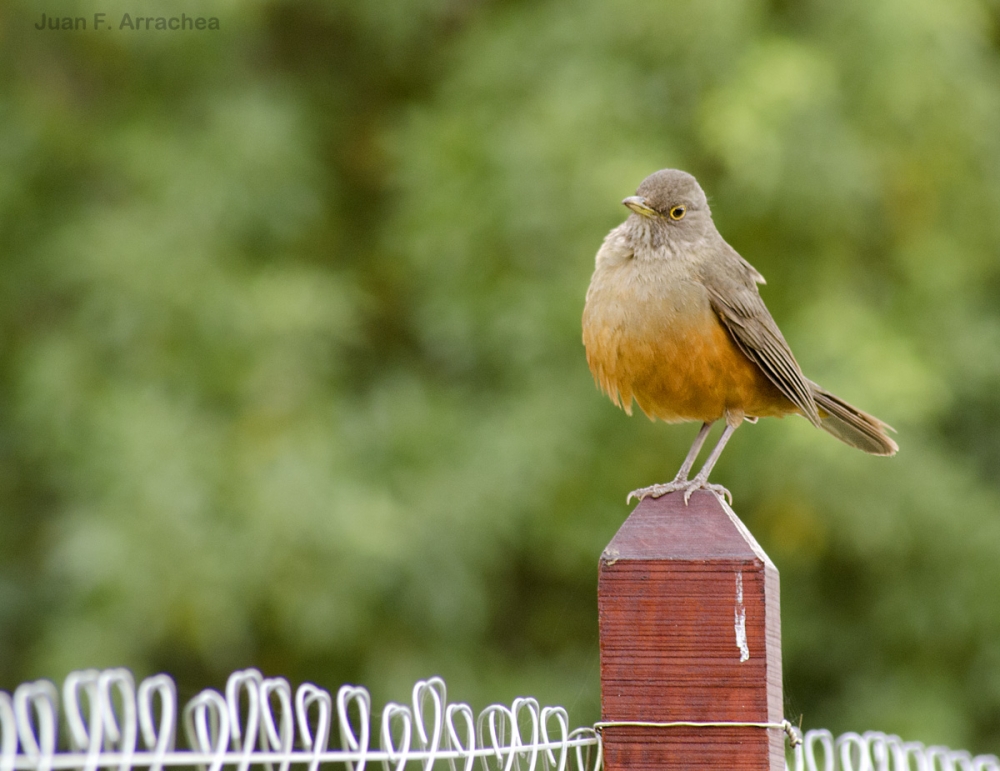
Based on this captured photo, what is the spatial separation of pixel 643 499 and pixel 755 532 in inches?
190

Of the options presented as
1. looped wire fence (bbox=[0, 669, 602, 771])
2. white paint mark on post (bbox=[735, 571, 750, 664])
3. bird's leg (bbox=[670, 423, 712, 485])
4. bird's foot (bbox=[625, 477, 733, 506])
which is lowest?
looped wire fence (bbox=[0, 669, 602, 771])

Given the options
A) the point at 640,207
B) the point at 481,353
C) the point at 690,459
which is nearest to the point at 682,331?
the point at 690,459

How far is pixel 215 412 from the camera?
7.07 meters

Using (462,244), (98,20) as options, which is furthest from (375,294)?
(98,20)

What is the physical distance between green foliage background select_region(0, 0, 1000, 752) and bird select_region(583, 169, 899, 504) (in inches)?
114

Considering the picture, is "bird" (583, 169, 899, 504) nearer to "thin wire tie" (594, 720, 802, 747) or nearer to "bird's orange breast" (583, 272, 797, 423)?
"bird's orange breast" (583, 272, 797, 423)

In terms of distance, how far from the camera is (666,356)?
10.1 ft

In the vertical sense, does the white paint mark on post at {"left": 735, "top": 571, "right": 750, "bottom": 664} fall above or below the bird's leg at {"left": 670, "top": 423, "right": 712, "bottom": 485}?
below

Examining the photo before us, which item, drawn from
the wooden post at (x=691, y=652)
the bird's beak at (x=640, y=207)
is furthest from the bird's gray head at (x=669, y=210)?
the wooden post at (x=691, y=652)

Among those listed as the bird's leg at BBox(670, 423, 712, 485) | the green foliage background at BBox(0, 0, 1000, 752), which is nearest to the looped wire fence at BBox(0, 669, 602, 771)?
the bird's leg at BBox(670, 423, 712, 485)

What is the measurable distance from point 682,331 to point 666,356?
97mm

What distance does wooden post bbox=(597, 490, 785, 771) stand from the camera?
6.76 ft

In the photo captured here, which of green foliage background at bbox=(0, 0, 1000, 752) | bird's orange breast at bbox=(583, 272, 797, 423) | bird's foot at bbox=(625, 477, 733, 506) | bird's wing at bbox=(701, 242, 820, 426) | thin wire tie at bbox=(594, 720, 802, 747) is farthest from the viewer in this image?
green foliage background at bbox=(0, 0, 1000, 752)

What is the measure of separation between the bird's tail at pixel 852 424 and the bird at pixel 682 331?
0.12 meters
